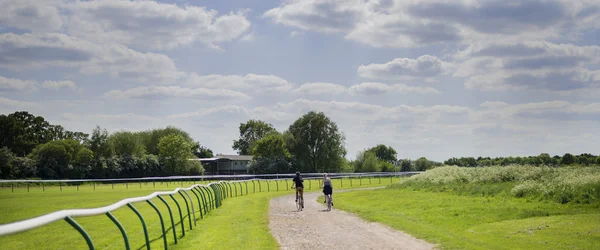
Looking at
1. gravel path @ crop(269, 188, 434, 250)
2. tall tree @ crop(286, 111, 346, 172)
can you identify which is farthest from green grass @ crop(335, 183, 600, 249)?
tall tree @ crop(286, 111, 346, 172)

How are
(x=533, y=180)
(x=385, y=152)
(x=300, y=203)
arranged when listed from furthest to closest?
(x=385, y=152)
(x=533, y=180)
(x=300, y=203)

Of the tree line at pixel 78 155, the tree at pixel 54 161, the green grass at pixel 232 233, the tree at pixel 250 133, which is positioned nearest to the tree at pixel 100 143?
the tree line at pixel 78 155

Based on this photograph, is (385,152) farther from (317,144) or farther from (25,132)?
(25,132)

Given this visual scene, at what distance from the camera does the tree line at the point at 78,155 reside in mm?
80812

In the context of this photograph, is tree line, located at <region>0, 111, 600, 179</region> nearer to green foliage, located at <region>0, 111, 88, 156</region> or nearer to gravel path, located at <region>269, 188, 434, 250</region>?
green foliage, located at <region>0, 111, 88, 156</region>

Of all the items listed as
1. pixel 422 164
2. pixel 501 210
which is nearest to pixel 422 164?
pixel 422 164

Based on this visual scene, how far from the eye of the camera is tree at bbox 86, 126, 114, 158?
104 m

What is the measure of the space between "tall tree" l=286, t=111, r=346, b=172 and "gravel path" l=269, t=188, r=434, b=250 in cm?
8805

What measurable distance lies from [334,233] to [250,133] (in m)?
147

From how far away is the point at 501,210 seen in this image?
87.6ft

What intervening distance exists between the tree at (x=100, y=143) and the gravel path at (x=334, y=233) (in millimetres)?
86658

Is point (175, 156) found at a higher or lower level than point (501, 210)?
higher

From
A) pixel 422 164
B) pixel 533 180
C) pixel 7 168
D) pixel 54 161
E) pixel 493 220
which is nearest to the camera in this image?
pixel 493 220

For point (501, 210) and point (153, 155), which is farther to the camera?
point (153, 155)
